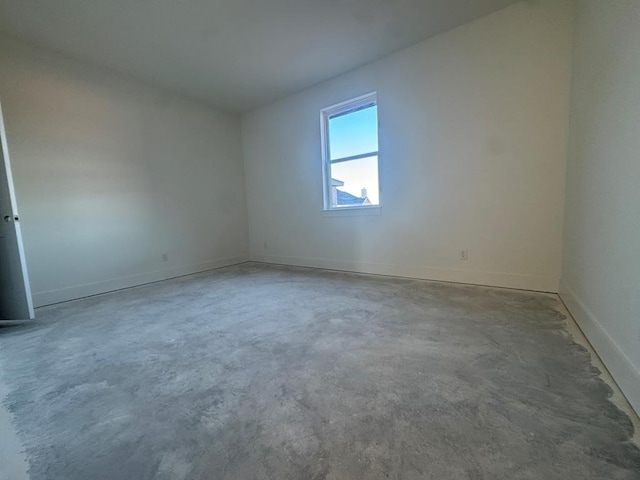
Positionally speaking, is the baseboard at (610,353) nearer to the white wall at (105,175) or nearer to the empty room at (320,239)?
the empty room at (320,239)

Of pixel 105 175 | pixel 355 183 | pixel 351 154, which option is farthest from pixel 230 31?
pixel 105 175

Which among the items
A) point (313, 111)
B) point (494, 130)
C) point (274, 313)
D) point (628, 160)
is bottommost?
point (274, 313)

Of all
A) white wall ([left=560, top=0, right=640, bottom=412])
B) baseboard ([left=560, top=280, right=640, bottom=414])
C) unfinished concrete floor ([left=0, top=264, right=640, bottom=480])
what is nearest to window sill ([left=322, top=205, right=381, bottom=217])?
unfinished concrete floor ([left=0, top=264, right=640, bottom=480])

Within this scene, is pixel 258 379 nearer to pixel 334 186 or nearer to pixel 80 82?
pixel 334 186

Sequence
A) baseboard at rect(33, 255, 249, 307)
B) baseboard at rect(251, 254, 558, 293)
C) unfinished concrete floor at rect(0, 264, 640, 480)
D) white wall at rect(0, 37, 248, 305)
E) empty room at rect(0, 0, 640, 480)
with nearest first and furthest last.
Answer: unfinished concrete floor at rect(0, 264, 640, 480) → empty room at rect(0, 0, 640, 480) → baseboard at rect(251, 254, 558, 293) → white wall at rect(0, 37, 248, 305) → baseboard at rect(33, 255, 249, 307)

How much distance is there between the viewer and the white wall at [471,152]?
2.59 meters

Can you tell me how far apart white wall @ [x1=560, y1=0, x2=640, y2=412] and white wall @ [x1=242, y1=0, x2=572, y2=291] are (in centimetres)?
33

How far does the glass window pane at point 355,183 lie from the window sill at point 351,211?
0.09 meters

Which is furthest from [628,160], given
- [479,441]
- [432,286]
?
[432,286]

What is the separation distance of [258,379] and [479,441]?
1.04 m

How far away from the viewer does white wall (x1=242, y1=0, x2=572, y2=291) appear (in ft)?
8.50

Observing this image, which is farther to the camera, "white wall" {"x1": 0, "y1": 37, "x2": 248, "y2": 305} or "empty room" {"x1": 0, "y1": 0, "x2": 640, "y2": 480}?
"white wall" {"x1": 0, "y1": 37, "x2": 248, "y2": 305}

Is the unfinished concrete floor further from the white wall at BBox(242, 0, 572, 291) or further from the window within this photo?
the window

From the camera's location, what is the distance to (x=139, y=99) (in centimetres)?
387
